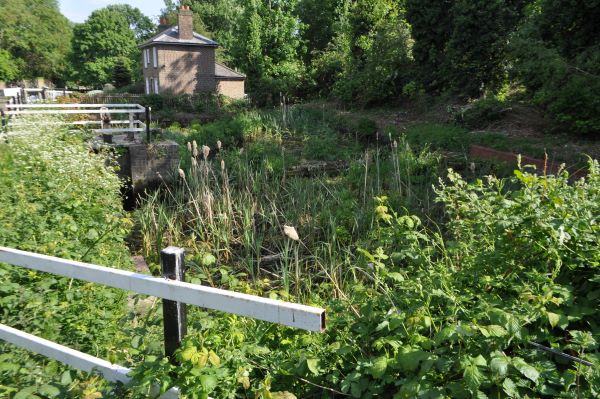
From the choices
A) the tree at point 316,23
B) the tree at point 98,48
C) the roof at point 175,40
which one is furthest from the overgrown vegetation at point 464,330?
the tree at point 98,48

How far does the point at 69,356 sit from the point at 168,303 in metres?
0.68

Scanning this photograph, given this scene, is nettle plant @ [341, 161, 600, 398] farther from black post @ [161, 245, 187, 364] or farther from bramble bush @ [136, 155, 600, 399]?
black post @ [161, 245, 187, 364]

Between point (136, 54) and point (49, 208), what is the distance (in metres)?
59.1

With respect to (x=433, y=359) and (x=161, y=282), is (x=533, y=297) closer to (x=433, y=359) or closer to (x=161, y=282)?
(x=433, y=359)

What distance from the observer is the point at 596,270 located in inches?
88.7

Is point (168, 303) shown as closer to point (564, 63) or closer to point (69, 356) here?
point (69, 356)

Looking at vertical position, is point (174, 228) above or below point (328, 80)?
below

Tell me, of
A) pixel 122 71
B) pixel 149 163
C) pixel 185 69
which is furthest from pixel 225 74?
pixel 149 163

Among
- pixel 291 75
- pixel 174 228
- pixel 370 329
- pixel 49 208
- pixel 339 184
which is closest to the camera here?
pixel 370 329

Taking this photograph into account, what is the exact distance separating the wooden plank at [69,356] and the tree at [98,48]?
193 feet

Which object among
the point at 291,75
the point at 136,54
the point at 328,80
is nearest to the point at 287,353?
the point at 328,80

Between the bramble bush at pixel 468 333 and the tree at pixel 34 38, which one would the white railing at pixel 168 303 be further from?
the tree at pixel 34 38

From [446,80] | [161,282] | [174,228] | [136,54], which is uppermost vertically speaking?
[136,54]

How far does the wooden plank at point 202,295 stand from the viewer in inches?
68.0
